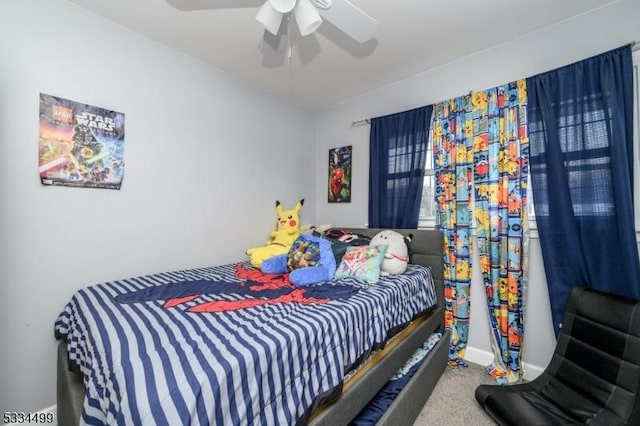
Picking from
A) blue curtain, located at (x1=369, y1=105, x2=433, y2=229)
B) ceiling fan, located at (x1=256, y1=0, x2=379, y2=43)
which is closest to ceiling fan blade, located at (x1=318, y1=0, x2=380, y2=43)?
ceiling fan, located at (x1=256, y1=0, x2=379, y2=43)

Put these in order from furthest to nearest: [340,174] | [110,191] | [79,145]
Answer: [340,174] → [110,191] → [79,145]

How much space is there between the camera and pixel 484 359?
2.26 metres

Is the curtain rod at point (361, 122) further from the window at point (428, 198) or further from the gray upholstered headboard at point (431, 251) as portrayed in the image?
the gray upholstered headboard at point (431, 251)

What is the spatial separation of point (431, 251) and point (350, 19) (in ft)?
6.20

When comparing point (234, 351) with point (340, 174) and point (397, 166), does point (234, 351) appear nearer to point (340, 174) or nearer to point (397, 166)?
point (397, 166)

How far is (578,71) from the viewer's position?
1.83 meters

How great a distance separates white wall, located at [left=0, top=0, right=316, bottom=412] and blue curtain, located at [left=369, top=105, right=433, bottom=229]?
3.98 ft

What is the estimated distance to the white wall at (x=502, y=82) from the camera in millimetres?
1803

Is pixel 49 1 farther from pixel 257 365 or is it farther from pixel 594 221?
pixel 594 221

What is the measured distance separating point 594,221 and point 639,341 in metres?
0.72

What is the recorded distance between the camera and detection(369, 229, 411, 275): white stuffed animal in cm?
214

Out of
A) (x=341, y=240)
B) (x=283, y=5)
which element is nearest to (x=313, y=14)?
(x=283, y=5)

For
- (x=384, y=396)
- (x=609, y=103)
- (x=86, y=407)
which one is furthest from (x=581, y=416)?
(x=86, y=407)

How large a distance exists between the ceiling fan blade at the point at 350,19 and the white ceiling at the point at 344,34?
31cm
